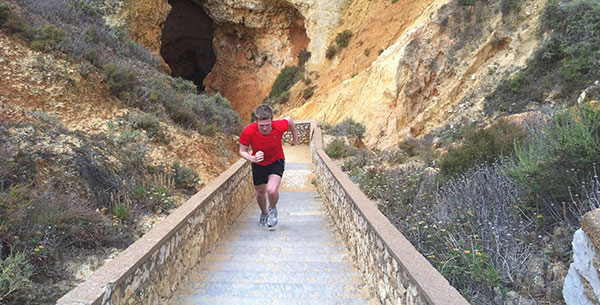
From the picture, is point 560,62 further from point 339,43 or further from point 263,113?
point 339,43

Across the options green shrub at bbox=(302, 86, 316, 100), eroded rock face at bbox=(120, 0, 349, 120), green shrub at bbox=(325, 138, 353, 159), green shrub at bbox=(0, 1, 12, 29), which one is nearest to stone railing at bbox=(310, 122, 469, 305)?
green shrub at bbox=(325, 138, 353, 159)

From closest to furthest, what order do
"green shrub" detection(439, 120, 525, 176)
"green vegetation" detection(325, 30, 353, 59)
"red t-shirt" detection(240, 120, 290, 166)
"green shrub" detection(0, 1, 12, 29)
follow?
"red t-shirt" detection(240, 120, 290, 166)
"green shrub" detection(439, 120, 525, 176)
"green shrub" detection(0, 1, 12, 29)
"green vegetation" detection(325, 30, 353, 59)

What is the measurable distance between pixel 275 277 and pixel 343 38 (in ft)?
80.0

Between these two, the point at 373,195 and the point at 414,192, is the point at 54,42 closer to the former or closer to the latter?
the point at 373,195

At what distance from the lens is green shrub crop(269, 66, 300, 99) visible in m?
28.8

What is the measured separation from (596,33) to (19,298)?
614 inches

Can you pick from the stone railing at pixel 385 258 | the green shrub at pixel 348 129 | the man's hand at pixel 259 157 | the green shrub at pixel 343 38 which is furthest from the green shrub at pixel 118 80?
the green shrub at pixel 343 38

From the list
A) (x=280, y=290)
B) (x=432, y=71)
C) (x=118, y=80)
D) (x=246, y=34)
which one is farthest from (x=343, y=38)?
(x=280, y=290)

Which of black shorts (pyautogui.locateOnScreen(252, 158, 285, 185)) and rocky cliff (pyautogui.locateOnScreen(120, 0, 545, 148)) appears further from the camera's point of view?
rocky cliff (pyautogui.locateOnScreen(120, 0, 545, 148))

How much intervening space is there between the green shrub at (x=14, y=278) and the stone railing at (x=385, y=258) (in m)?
3.14

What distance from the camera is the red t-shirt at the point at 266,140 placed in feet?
16.6

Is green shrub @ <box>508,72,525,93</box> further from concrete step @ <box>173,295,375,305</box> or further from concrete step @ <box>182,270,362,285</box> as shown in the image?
concrete step @ <box>173,295,375,305</box>

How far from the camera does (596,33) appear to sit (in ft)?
39.6

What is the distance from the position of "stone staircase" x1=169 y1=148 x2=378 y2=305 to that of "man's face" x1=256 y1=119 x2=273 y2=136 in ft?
4.93
